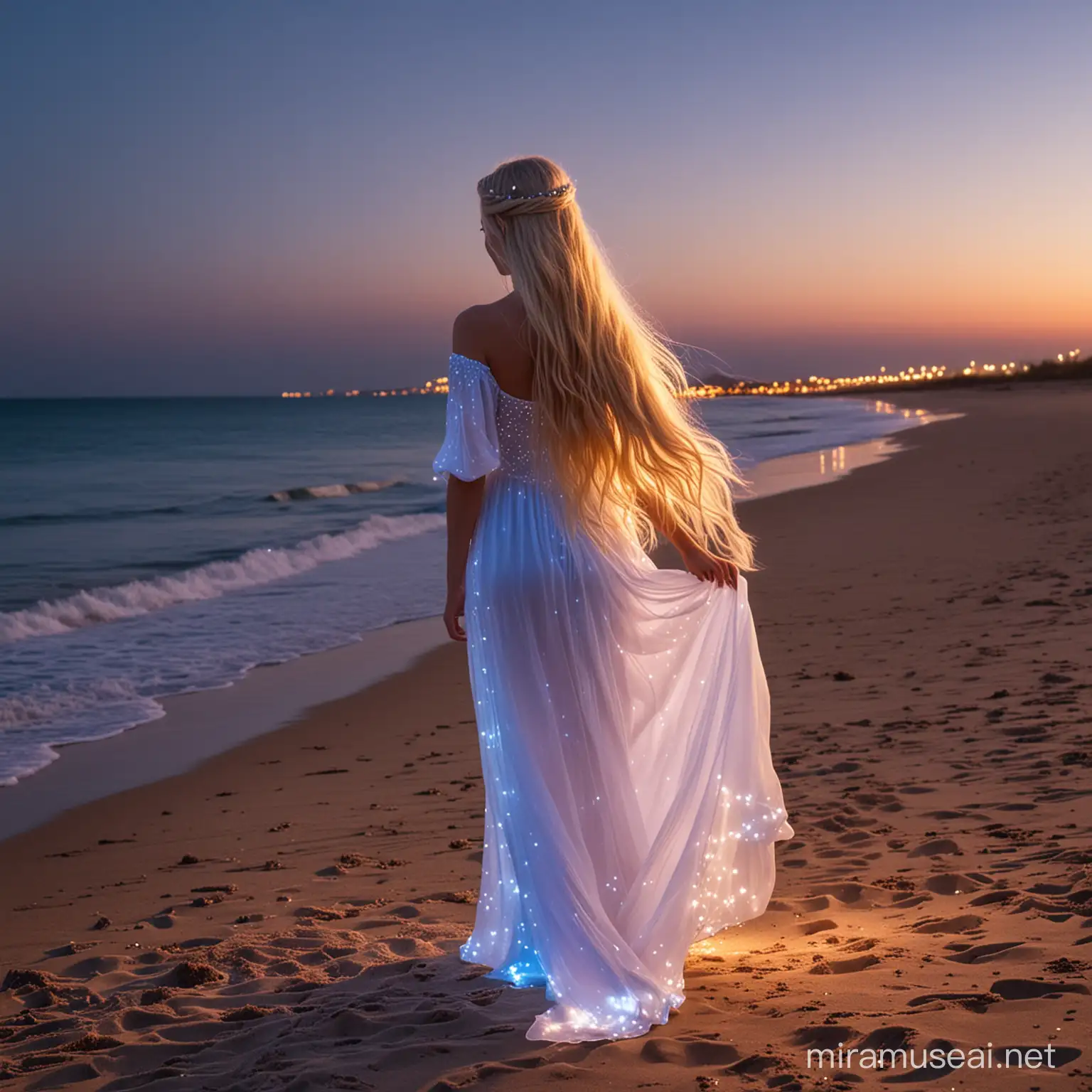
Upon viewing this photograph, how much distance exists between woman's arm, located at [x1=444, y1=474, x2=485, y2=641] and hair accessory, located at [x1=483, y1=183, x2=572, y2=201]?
736 millimetres

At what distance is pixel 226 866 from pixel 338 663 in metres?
4.16

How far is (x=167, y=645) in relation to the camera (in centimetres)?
980

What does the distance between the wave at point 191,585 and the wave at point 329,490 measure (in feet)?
29.3

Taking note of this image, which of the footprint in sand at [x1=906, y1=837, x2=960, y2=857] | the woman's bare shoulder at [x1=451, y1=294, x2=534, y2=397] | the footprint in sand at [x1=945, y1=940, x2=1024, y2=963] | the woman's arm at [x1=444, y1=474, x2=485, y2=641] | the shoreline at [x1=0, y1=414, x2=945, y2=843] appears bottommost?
the footprint in sand at [x1=906, y1=837, x2=960, y2=857]

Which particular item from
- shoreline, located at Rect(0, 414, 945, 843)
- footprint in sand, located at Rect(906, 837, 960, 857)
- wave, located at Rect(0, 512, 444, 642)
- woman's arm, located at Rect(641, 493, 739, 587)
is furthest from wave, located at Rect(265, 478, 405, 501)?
woman's arm, located at Rect(641, 493, 739, 587)

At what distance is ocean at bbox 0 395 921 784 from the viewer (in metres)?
8.48

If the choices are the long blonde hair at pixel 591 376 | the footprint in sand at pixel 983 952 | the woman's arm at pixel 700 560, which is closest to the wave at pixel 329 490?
the woman's arm at pixel 700 560

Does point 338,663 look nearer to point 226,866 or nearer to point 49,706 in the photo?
point 49,706

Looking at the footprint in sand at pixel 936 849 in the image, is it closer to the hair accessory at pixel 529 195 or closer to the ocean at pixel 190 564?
the hair accessory at pixel 529 195

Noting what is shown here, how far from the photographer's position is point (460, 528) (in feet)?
10.2

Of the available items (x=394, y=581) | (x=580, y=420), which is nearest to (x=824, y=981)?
(x=580, y=420)

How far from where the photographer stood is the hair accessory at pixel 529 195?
3000mm

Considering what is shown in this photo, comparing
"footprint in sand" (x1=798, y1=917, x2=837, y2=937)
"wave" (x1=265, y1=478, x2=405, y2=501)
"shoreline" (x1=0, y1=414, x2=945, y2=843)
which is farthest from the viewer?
"wave" (x1=265, y1=478, x2=405, y2=501)

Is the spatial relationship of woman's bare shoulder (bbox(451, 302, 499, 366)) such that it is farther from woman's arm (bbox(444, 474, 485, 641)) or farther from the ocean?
the ocean
